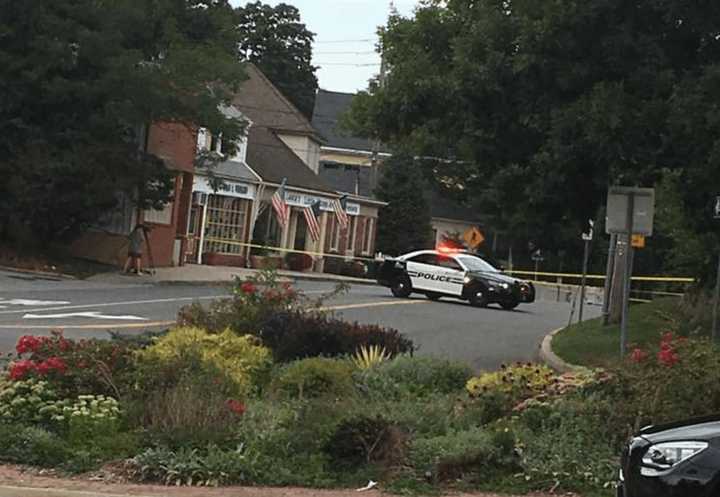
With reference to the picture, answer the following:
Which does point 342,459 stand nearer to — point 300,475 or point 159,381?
point 300,475

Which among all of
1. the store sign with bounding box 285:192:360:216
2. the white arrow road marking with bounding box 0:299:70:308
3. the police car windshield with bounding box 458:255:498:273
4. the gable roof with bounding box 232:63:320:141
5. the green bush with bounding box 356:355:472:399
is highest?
the gable roof with bounding box 232:63:320:141

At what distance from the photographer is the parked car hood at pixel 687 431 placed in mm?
6777

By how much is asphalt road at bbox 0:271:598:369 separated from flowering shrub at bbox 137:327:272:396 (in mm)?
4683


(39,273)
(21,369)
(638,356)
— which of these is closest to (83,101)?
(39,273)

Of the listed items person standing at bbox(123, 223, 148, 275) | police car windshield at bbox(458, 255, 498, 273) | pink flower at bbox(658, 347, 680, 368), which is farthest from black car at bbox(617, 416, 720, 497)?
person standing at bbox(123, 223, 148, 275)

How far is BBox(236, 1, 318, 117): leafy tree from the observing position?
97688 millimetres

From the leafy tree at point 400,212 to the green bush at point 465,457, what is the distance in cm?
5488

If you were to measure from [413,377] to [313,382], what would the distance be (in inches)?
55.4

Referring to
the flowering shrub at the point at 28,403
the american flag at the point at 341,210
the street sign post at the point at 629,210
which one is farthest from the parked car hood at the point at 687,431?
the american flag at the point at 341,210

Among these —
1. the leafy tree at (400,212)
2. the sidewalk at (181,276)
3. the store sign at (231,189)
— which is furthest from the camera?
the leafy tree at (400,212)

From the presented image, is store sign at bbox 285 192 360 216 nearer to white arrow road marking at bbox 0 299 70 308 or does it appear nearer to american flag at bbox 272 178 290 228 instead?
american flag at bbox 272 178 290 228

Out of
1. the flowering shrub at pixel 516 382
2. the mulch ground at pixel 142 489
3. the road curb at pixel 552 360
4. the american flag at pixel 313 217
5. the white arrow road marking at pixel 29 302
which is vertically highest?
the american flag at pixel 313 217

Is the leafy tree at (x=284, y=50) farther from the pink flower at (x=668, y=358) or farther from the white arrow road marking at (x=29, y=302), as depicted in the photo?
the pink flower at (x=668, y=358)

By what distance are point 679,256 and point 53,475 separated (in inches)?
715
